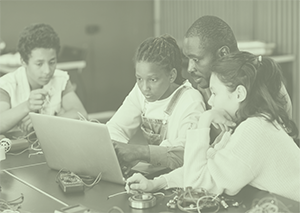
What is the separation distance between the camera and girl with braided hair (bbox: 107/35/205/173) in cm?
183

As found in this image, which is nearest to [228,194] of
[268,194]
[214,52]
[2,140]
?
[268,194]

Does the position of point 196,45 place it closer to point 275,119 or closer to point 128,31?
point 275,119

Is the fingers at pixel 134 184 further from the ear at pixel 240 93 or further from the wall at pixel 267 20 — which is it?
the wall at pixel 267 20

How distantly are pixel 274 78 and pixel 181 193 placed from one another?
0.51 metres

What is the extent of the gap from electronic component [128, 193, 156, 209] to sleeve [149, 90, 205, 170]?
1.17 ft

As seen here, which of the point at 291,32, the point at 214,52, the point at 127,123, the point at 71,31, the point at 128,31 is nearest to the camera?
the point at 214,52

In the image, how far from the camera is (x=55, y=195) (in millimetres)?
1529

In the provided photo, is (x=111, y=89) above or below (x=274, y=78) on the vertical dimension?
below

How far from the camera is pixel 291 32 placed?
15.4ft

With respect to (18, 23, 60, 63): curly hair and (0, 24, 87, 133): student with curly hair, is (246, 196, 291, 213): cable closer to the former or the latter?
(0, 24, 87, 133): student with curly hair

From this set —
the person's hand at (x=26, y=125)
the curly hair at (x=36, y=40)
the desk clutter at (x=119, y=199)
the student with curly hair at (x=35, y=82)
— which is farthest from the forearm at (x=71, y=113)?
the desk clutter at (x=119, y=199)

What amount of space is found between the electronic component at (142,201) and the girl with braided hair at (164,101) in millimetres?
361

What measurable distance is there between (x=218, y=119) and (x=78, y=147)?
1.54ft

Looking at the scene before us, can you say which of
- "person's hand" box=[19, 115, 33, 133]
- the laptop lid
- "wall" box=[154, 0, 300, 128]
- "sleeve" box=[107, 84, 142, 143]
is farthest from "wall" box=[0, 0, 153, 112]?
the laptop lid
